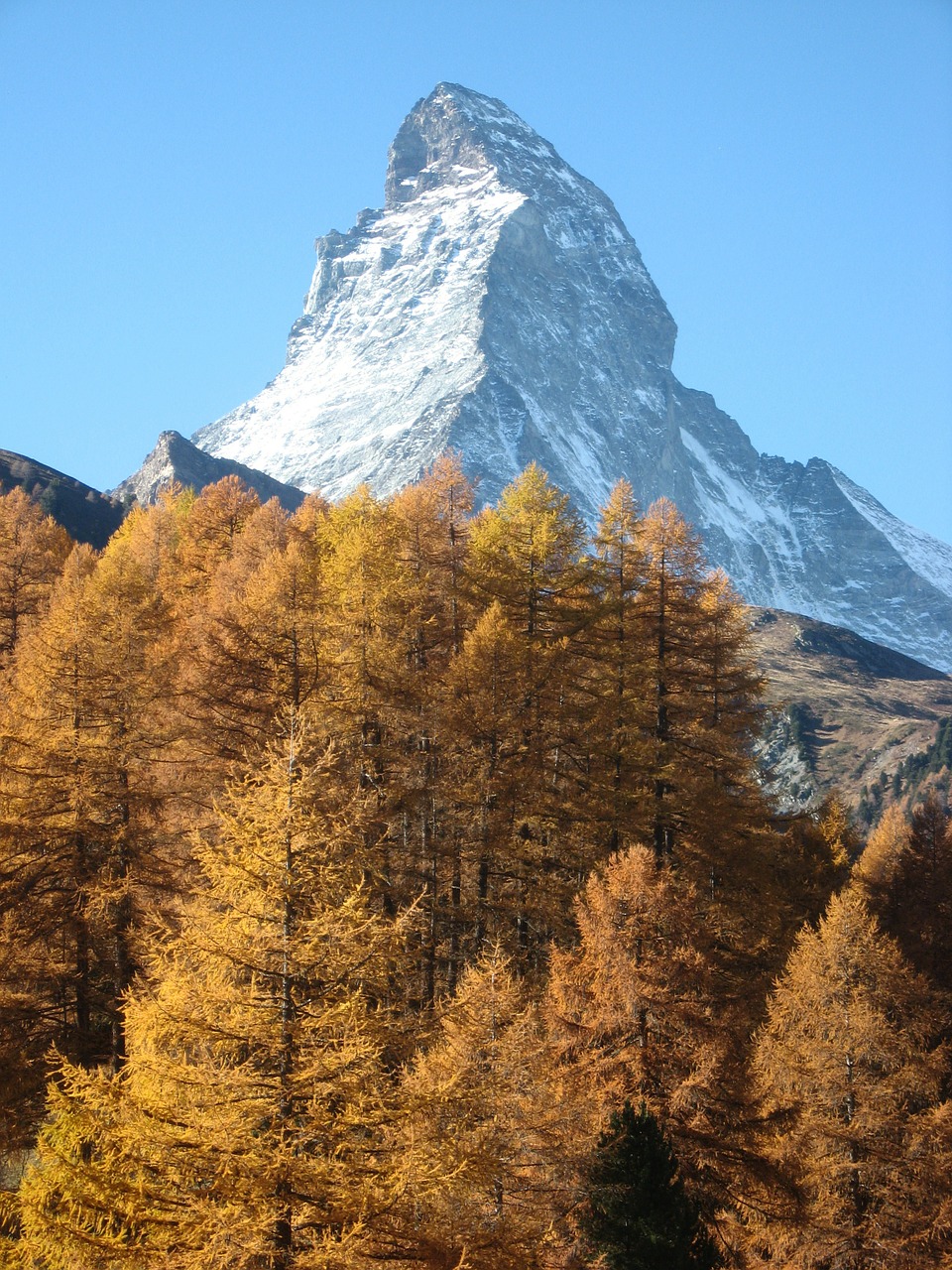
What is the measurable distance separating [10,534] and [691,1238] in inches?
1441

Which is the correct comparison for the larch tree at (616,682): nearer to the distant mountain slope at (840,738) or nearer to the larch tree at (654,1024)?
the larch tree at (654,1024)

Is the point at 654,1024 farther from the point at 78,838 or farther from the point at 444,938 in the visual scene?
the point at 78,838

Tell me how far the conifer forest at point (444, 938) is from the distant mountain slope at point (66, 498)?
65.2m

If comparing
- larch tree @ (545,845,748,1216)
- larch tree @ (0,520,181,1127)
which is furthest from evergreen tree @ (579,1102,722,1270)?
larch tree @ (0,520,181,1127)

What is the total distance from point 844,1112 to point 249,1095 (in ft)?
46.3

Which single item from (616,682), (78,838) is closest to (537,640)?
(616,682)

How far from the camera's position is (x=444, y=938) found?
25656 mm

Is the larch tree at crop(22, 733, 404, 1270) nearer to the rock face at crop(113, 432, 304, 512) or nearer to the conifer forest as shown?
the conifer forest

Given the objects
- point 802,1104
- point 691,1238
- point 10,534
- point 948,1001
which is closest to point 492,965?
point 691,1238

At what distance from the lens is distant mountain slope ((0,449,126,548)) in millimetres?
97000

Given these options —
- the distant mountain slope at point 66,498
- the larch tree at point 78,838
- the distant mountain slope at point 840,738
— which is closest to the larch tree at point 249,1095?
the larch tree at point 78,838

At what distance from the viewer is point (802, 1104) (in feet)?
59.1

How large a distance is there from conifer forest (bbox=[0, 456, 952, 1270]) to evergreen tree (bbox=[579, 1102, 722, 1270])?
49mm

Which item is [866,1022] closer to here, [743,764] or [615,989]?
[615,989]
